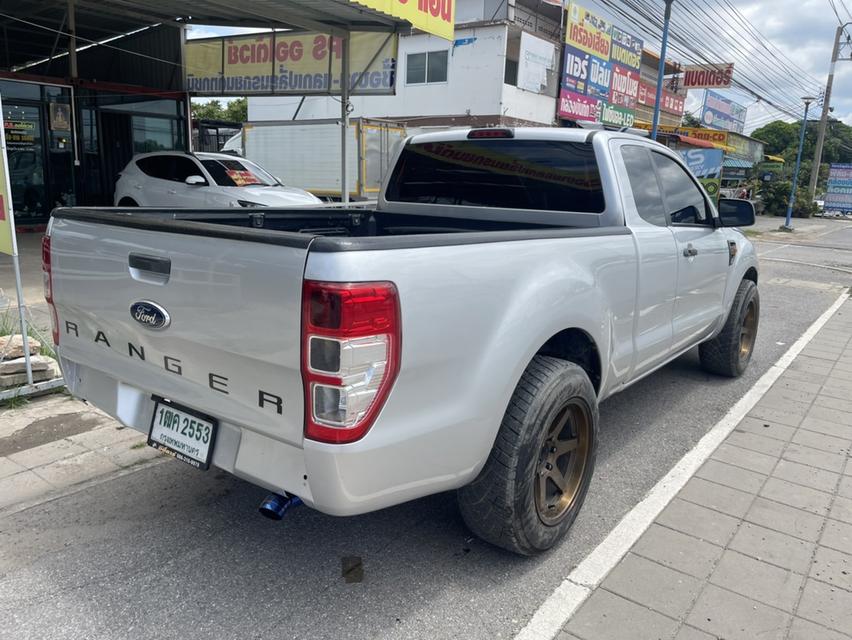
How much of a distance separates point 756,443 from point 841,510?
903 mm

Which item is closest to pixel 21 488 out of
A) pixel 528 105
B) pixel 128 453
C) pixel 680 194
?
pixel 128 453

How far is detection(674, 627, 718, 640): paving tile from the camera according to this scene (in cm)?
246

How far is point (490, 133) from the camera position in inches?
157

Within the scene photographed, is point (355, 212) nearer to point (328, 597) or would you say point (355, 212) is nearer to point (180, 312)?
point (180, 312)

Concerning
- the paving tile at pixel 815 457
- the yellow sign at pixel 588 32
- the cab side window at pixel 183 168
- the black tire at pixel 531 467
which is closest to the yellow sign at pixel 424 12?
the black tire at pixel 531 467

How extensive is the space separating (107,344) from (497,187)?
7.59ft

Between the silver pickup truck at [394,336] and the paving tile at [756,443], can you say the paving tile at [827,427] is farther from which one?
the silver pickup truck at [394,336]

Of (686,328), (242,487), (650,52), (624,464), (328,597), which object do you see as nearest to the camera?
(328,597)

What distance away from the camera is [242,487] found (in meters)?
3.52

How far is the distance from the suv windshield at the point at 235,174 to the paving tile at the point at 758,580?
32.7ft

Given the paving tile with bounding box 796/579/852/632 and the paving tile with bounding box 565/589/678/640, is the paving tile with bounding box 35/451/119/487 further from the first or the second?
the paving tile with bounding box 796/579/852/632

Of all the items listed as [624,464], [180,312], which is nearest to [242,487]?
[180,312]

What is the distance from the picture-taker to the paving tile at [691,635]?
2457mm

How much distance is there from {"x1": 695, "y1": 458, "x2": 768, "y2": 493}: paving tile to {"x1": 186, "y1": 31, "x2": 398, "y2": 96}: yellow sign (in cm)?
701
